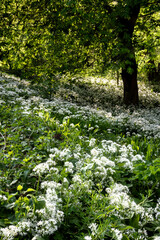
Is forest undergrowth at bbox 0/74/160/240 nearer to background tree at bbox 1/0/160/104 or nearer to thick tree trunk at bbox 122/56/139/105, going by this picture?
background tree at bbox 1/0/160/104

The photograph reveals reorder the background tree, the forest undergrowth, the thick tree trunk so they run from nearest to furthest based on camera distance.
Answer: the forest undergrowth
the background tree
the thick tree trunk

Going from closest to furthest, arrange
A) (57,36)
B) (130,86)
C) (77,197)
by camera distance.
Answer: (77,197) < (57,36) < (130,86)

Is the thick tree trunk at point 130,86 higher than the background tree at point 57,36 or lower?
lower

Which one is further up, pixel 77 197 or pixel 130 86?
pixel 130 86

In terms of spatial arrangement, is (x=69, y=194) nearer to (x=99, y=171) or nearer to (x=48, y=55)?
(x=99, y=171)

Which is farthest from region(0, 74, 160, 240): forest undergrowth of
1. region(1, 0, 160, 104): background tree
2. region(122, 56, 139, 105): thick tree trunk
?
region(122, 56, 139, 105): thick tree trunk

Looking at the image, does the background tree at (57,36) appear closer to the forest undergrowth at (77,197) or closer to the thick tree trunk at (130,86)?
the thick tree trunk at (130,86)

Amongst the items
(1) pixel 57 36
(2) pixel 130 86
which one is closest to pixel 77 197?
(1) pixel 57 36

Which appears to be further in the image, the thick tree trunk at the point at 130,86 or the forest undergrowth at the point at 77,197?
the thick tree trunk at the point at 130,86

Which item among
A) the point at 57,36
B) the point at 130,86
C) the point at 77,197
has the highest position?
the point at 57,36

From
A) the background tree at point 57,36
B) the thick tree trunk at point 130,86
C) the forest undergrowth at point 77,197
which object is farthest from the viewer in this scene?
the thick tree trunk at point 130,86

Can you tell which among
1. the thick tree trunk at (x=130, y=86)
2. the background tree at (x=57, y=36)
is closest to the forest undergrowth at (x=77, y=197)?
the background tree at (x=57, y=36)

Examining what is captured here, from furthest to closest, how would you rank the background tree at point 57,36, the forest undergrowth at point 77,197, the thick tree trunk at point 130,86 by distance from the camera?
1. the thick tree trunk at point 130,86
2. the background tree at point 57,36
3. the forest undergrowth at point 77,197

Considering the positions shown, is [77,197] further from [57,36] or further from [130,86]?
[130,86]
